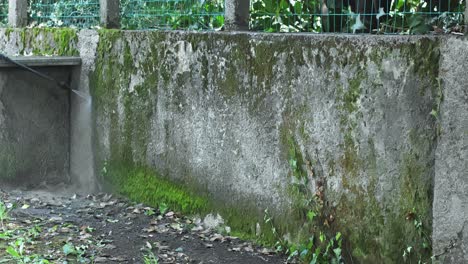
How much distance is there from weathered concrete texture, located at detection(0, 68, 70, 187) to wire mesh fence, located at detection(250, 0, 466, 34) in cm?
232

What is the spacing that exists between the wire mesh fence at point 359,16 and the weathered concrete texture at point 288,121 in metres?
0.25

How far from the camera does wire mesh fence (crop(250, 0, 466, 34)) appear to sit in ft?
15.2

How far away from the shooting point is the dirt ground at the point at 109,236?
538 cm

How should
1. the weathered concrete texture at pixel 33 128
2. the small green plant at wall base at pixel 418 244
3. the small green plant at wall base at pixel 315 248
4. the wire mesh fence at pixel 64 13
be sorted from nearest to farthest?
the small green plant at wall base at pixel 418 244 < the small green plant at wall base at pixel 315 248 < the weathered concrete texture at pixel 33 128 < the wire mesh fence at pixel 64 13

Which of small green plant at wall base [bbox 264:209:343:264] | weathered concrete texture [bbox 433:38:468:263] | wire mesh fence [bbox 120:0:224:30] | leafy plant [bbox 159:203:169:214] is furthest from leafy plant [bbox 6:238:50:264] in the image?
weathered concrete texture [bbox 433:38:468:263]

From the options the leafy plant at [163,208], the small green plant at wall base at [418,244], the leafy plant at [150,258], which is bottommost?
the leafy plant at [150,258]

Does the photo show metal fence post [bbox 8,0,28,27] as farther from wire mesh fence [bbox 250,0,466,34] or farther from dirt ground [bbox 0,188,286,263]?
wire mesh fence [bbox 250,0,466,34]

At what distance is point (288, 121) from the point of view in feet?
17.7

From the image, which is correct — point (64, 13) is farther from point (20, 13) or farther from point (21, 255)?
point (21, 255)

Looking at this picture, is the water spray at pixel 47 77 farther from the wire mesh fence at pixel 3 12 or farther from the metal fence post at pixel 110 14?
the wire mesh fence at pixel 3 12

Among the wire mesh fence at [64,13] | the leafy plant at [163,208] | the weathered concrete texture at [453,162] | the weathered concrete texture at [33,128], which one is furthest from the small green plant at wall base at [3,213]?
the weathered concrete texture at [453,162]

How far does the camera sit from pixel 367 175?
4820 millimetres

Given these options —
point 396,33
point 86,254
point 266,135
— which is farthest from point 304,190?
point 86,254

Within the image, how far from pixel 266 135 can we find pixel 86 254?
1397mm
